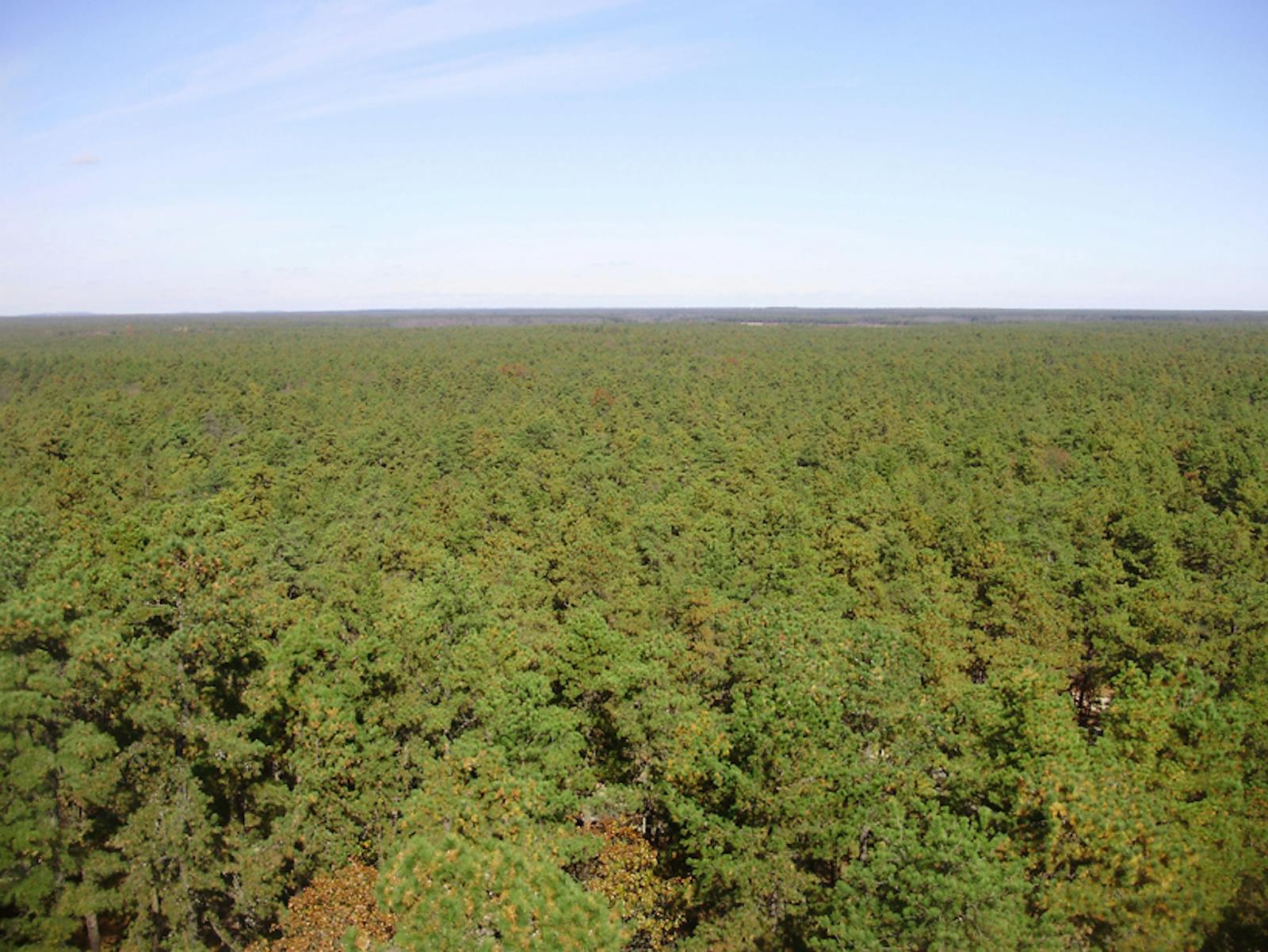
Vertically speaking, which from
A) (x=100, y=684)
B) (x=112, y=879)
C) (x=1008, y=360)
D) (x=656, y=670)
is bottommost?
(x=112, y=879)

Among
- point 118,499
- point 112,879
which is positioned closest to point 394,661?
point 112,879

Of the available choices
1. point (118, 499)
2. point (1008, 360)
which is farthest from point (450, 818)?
point (1008, 360)

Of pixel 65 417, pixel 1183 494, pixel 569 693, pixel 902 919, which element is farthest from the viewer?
pixel 65 417

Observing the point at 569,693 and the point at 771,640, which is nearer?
the point at 771,640

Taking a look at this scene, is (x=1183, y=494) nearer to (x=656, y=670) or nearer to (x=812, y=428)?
(x=812, y=428)

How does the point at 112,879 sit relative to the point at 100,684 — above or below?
below

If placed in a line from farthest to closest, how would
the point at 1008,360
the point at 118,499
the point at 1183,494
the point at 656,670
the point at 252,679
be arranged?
the point at 1008,360, the point at 1183,494, the point at 118,499, the point at 656,670, the point at 252,679
